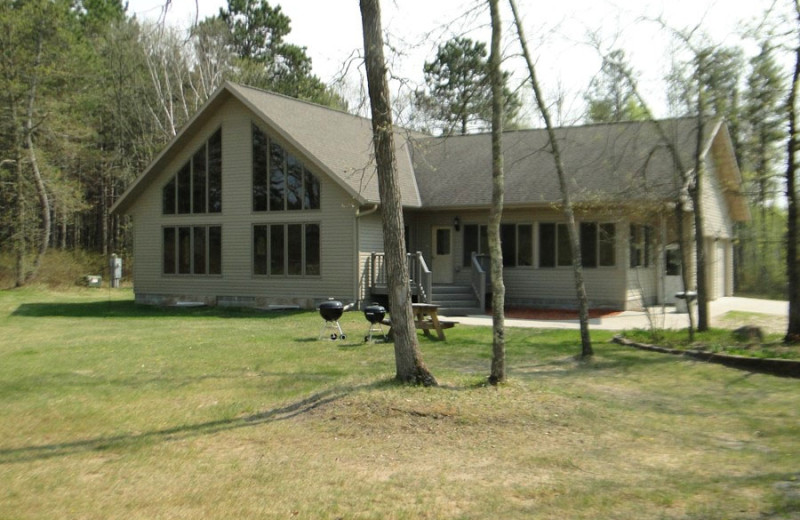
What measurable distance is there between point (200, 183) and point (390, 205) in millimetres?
15791

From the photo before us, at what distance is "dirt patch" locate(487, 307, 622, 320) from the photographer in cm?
1978

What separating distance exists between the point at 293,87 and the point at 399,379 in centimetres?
3451

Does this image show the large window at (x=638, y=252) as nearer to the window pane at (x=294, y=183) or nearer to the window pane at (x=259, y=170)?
the window pane at (x=294, y=183)

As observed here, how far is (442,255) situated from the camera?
2362 cm

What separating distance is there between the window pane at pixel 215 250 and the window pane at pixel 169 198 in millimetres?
1754

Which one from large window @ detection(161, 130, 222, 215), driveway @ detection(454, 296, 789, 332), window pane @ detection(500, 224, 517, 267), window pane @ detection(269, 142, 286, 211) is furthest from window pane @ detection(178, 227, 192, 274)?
window pane @ detection(500, 224, 517, 267)

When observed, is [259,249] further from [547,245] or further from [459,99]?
[459,99]

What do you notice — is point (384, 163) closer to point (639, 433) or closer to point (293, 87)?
point (639, 433)

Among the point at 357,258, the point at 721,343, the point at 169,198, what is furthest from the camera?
the point at 169,198

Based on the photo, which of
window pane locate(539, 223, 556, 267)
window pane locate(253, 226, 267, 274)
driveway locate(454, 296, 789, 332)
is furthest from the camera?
window pane locate(253, 226, 267, 274)

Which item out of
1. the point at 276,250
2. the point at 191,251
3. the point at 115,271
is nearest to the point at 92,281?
the point at 115,271

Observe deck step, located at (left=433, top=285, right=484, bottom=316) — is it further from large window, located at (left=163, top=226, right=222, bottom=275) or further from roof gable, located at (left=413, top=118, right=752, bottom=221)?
large window, located at (left=163, top=226, right=222, bottom=275)

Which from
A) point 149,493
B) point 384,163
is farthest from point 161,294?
point 149,493

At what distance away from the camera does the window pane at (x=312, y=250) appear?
21547 millimetres
